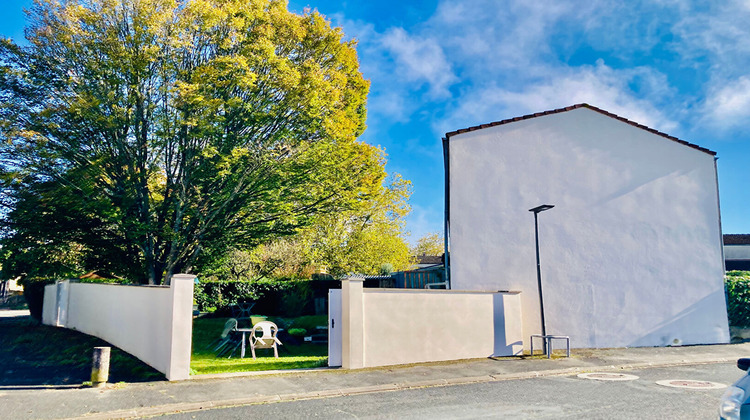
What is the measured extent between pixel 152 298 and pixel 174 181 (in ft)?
22.0

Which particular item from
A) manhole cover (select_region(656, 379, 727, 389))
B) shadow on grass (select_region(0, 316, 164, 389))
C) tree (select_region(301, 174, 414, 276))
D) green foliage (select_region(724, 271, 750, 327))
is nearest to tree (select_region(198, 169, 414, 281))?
tree (select_region(301, 174, 414, 276))

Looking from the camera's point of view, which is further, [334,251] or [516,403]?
[334,251]

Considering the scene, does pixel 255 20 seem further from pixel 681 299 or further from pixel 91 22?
pixel 681 299

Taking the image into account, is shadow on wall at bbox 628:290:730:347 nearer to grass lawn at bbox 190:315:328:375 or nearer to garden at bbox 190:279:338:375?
grass lawn at bbox 190:315:328:375

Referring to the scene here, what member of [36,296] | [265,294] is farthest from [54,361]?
[36,296]

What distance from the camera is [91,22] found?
13656 mm

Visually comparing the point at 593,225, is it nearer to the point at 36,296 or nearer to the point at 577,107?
the point at 577,107

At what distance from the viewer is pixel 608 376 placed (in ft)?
32.2

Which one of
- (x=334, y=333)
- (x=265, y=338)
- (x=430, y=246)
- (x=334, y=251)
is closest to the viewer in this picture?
(x=334, y=333)

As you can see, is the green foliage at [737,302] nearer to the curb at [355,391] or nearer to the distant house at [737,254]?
the curb at [355,391]

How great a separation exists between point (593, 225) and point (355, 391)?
9.33 metres

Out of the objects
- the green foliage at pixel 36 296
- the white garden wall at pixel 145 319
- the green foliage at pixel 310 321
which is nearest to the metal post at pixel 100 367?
the white garden wall at pixel 145 319

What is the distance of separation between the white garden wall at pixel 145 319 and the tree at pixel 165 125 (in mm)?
1849

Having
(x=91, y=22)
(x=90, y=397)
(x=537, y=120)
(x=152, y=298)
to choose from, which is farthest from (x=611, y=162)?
(x=91, y=22)
